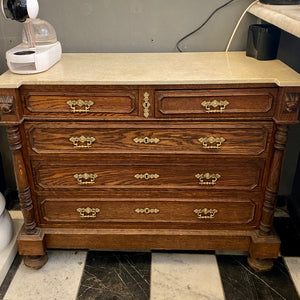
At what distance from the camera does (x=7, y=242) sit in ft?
5.65

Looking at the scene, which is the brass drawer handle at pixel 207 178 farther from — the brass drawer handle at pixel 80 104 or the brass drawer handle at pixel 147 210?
the brass drawer handle at pixel 80 104

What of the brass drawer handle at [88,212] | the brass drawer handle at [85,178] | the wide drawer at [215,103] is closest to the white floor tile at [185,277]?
the brass drawer handle at [88,212]

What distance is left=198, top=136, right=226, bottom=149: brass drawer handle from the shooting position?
145 cm

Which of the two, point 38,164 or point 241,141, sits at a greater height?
point 241,141

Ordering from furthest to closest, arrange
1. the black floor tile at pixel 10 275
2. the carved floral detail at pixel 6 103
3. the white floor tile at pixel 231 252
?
the white floor tile at pixel 231 252 → the black floor tile at pixel 10 275 → the carved floral detail at pixel 6 103

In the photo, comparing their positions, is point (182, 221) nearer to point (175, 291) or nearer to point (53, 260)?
point (175, 291)

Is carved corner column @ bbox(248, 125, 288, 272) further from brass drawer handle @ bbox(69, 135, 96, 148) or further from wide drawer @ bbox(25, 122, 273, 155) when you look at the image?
brass drawer handle @ bbox(69, 135, 96, 148)

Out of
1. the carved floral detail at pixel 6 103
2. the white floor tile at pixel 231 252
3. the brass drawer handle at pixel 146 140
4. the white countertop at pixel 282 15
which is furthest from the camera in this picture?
the white floor tile at pixel 231 252

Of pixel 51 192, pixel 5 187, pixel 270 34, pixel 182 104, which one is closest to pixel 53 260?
pixel 51 192

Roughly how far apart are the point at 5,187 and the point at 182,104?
134 cm

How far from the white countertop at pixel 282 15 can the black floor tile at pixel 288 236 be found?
1116mm

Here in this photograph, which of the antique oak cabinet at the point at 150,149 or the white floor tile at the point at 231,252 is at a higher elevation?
the antique oak cabinet at the point at 150,149

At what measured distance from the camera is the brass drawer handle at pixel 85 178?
1.54 meters

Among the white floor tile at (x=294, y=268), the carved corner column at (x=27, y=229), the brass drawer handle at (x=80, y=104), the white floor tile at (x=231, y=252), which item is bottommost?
the white floor tile at (x=231, y=252)
